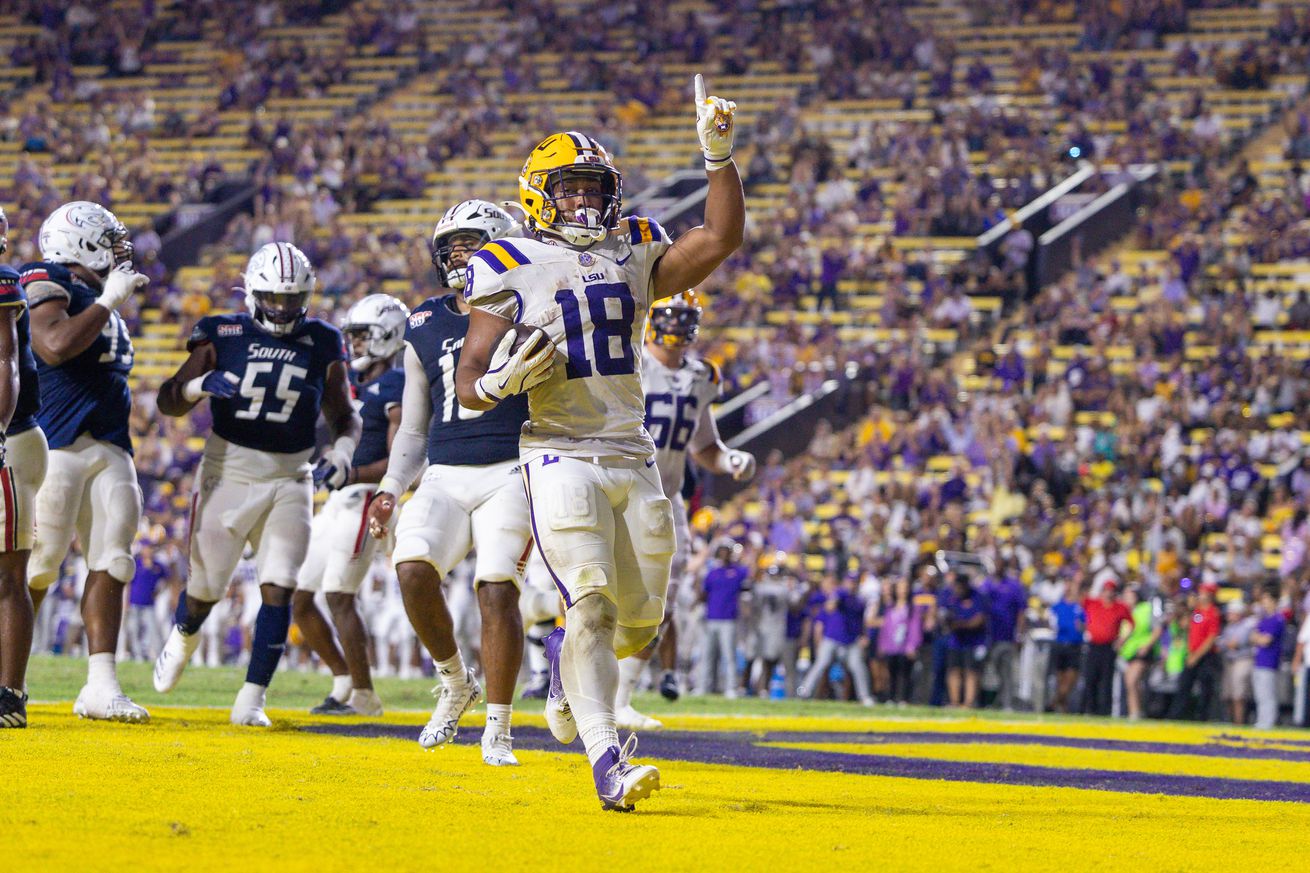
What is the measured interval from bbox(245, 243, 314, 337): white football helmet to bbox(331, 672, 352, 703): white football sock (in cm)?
218

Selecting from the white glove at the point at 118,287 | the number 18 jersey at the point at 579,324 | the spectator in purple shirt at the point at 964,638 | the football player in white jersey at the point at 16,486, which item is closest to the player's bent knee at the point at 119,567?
the football player in white jersey at the point at 16,486

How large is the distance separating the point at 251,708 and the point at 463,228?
242 cm

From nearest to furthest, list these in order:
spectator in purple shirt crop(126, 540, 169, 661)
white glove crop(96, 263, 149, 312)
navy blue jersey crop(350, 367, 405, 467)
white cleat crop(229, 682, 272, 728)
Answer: white glove crop(96, 263, 149, 312) → white cleat crop(229, 682, 272, 728) → navy blue jersey crop(350, 367, 405, 467) → spectator in purple shirt crop(126, 540, 169, 661)

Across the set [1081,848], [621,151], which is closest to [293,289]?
[1081,848]

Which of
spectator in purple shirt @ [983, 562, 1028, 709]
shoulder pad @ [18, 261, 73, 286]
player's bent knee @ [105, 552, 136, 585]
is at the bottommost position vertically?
spectator in purple shirt @ [983, 562, 1028, 709]

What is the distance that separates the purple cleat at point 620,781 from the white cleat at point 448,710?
2.02 meters

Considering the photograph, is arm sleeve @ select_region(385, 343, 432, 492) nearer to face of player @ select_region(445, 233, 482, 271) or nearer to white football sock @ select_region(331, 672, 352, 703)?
face of player @ select_region(445, 233, 482, 271)

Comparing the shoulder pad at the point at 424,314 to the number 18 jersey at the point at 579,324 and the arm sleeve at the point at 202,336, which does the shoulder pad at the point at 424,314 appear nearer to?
the arm sleeve at the point at 202,336

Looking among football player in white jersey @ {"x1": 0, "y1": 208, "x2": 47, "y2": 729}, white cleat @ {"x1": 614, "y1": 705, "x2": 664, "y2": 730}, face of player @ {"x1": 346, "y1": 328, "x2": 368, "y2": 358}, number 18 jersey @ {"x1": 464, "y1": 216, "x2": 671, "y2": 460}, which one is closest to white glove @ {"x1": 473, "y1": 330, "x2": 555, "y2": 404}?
number 18 jersey @ {"x1": 464, "y1": 216, "x2": 671, "y2": 460}

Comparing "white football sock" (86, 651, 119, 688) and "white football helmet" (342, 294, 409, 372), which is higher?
"white football helmet" (342, 294, 409, 372)

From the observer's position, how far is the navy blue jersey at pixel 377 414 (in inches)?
354

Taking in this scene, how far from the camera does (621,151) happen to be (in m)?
30.7

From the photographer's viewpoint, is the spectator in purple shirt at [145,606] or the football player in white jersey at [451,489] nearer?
the football player in white jersey at [451,489]

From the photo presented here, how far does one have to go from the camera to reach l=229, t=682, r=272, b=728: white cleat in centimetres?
819
